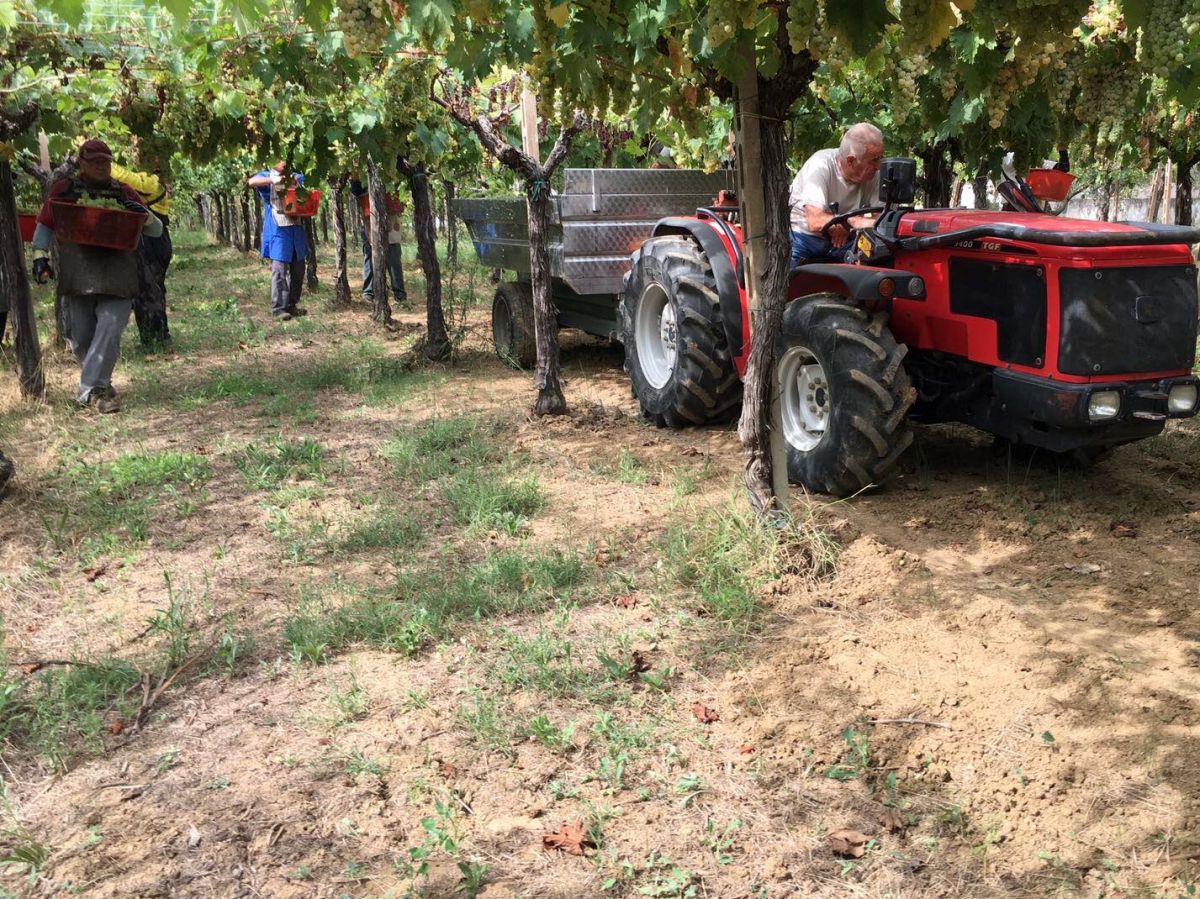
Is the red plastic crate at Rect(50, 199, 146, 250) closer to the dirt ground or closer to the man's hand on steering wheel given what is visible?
the dirt ground

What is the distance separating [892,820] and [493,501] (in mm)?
2862

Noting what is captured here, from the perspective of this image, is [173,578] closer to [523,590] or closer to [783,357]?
[523,590]

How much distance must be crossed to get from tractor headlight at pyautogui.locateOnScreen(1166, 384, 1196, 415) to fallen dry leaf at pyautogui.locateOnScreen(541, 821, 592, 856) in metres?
A: 3.25

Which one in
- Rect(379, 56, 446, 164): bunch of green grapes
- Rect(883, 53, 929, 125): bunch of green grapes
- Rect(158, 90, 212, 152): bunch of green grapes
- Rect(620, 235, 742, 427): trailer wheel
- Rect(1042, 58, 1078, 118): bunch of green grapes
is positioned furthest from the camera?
Rect(158, 90, 212, 152): bunch of green grapes

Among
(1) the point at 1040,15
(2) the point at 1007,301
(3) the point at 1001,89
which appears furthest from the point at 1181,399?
(1) the point at 1040,15

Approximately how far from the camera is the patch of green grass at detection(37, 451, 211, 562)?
4.95m

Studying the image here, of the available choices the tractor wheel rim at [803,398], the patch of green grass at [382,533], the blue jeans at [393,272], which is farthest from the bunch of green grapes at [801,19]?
the blue jeans at [393,272]

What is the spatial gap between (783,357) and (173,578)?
10.4 feet

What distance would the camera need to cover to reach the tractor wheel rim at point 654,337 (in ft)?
22.0

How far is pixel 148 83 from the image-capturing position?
25.4 ft

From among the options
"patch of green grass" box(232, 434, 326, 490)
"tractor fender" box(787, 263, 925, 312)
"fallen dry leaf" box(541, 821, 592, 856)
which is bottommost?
"fallen dry leaf" box(541, 821, 592, 856)

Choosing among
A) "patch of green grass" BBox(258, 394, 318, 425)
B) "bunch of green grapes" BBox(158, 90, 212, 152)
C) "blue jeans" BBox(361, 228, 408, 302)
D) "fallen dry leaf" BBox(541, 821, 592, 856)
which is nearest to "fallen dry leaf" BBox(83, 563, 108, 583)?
"patch of green grass" BBox(258, 394, 318, 425)

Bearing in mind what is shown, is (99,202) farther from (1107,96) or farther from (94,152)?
(1107,96)

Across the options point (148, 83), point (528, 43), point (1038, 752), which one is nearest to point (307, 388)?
point (148, 83)
